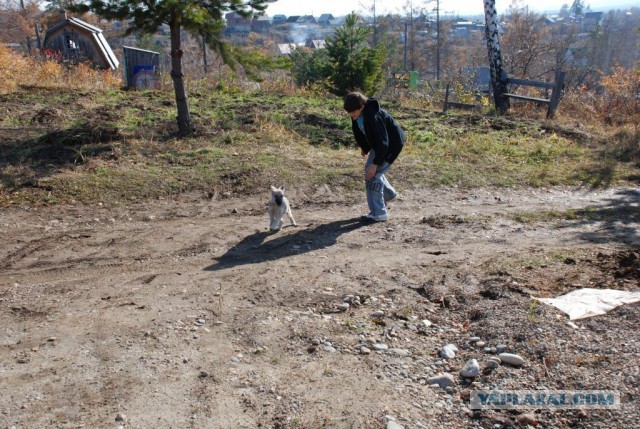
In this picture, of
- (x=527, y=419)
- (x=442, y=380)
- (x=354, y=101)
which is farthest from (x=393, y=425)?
(x=354, y=101)

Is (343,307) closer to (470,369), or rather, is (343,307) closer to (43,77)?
(470,369)

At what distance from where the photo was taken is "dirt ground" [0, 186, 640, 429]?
3.56m

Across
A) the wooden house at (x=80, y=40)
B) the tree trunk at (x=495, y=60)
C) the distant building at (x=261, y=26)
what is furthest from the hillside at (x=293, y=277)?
the distant building at (x=261, y=26)

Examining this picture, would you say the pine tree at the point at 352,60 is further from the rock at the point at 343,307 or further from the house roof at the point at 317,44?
the rock at the point at 343,307

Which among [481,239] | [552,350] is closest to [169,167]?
[481,239]

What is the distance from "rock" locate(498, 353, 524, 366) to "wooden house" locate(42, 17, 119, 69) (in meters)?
33.4

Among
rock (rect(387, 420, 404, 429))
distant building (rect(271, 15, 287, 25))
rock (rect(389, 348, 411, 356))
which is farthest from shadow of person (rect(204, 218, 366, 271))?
distant building (rect(271, 15, 287, 25))

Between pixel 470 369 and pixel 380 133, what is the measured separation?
371 cm

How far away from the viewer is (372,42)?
193ft

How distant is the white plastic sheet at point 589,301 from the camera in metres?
4.53

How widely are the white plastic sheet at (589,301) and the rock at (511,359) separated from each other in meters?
0.78

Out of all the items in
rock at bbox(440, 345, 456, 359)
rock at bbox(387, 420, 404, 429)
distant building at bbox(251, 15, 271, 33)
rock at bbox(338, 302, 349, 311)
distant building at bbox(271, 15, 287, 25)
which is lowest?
rock at bbox(387, 420, 404, 429)

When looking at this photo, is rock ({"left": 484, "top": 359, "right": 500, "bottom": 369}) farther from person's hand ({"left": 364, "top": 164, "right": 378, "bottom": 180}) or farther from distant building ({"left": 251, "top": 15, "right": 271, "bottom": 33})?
distant building ({"left": 251, "top": 15, "right": 271, "bottom": 33})

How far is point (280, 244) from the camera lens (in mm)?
6797
